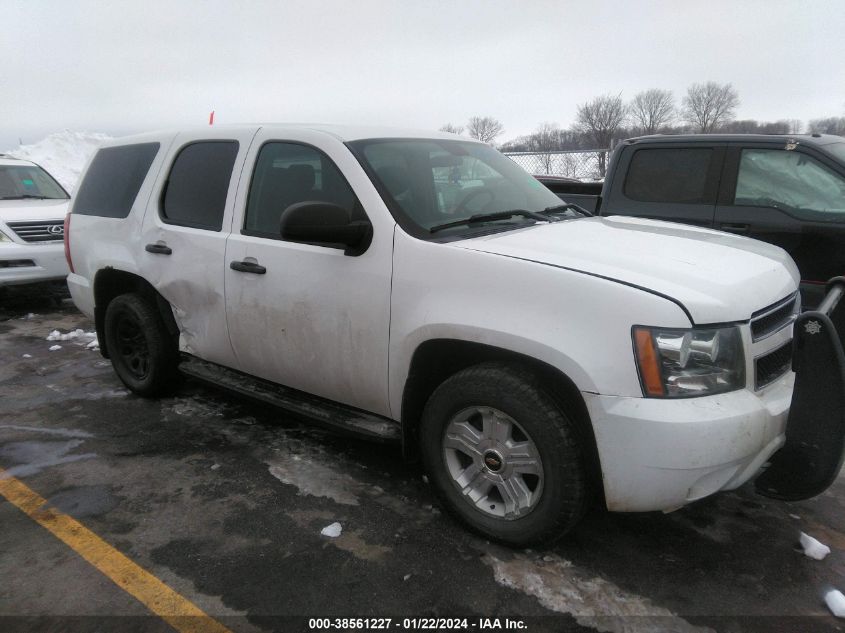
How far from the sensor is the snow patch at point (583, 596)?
7.29 feet

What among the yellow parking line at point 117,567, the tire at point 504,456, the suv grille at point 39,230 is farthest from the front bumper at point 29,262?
the tire at point 504,456

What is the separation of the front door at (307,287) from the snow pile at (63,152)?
69.7 ft

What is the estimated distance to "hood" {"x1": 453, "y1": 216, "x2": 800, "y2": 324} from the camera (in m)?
2.22

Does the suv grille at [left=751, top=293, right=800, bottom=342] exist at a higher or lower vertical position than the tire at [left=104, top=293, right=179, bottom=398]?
higher

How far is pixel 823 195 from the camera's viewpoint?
4.41 m

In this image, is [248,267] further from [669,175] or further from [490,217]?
[669,175]

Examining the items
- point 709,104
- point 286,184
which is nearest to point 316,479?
point 286,184

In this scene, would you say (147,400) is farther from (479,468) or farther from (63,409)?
(479,468)

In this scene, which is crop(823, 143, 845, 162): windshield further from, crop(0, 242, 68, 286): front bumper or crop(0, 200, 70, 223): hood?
crop(0, 200, 70, 223): hood

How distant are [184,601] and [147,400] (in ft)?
7.98

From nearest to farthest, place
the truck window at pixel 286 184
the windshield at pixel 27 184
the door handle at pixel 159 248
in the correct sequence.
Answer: the truck window at pixel 286 184, the door handle at pixel 159 248, the windshield at pixel 27 184

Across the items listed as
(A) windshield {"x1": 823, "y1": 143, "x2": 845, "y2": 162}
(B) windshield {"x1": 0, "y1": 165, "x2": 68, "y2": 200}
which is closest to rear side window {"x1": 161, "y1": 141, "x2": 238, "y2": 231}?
(A) windshield {"x1": 823, "y1": 143, "x2": 845, "y2": 162}

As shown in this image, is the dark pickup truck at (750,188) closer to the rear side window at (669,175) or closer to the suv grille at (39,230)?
the rear side window at (669,175)

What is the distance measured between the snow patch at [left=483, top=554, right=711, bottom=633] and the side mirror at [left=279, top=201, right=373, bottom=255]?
156 centimetres
